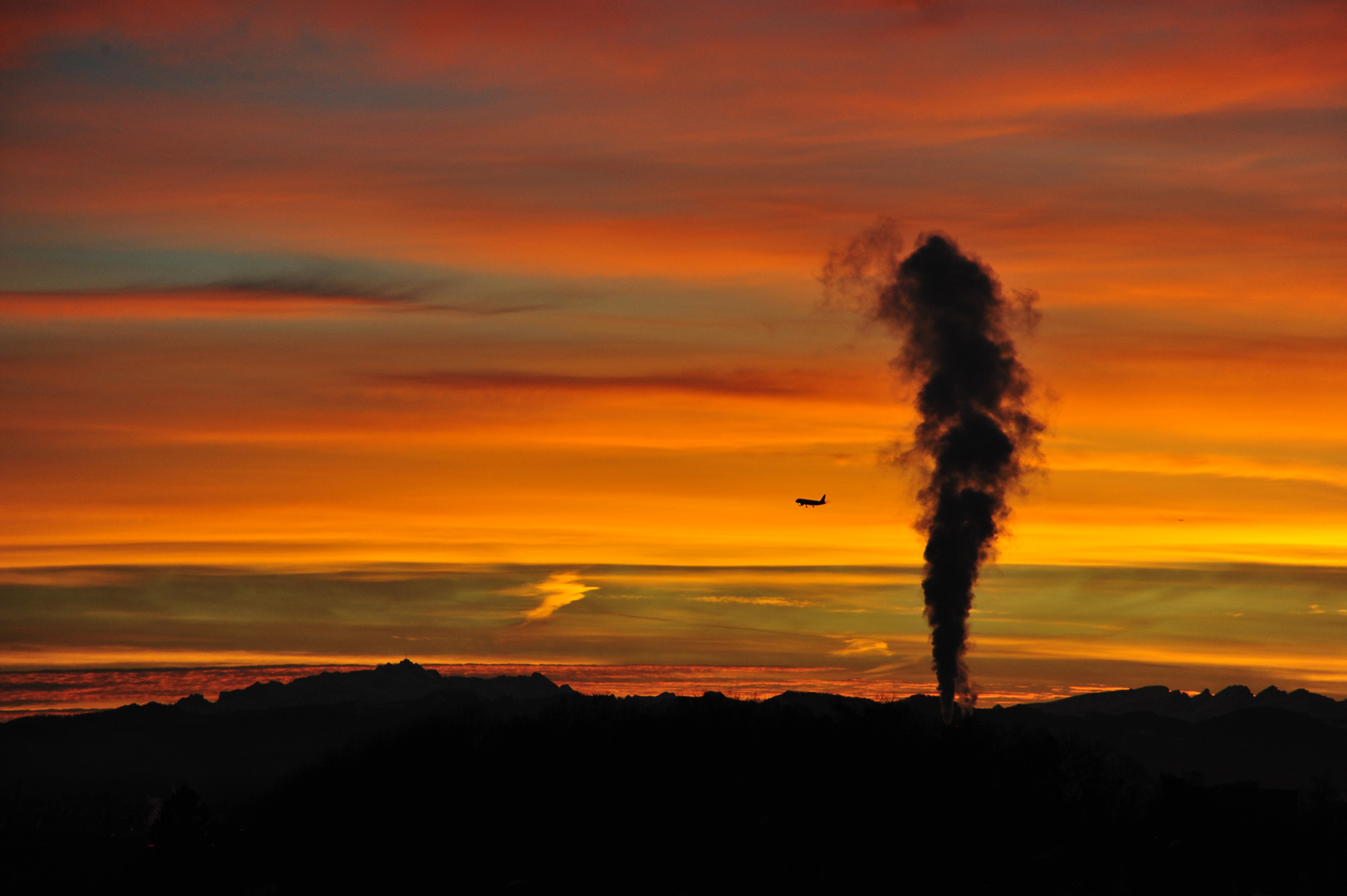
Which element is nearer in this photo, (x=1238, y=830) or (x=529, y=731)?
(x=1238, y=830)

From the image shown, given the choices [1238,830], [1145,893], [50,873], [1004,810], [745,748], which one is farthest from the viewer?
[50,873]

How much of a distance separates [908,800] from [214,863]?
5062cm

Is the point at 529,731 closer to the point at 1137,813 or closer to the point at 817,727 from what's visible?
the point at 817,727

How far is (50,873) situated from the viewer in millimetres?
199250

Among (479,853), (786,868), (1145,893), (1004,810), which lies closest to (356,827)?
(479,853)

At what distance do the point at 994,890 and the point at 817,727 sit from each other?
29175 mm

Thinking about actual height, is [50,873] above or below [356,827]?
below

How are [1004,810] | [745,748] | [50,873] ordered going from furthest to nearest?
[50,873], [745,748], [1004,810]

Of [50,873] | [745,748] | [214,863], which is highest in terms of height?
[745,748]

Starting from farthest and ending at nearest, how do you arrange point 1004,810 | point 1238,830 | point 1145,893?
1. point 1004,810
2. point 1238,830
3. point 1145,893

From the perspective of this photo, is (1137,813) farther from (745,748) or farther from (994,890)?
(745,748)

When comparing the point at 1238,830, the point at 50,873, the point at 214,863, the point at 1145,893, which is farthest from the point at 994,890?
the point at 50,873

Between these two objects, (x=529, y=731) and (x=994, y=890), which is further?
(x=529, y=731)

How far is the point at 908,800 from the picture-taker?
93000 millimetres
